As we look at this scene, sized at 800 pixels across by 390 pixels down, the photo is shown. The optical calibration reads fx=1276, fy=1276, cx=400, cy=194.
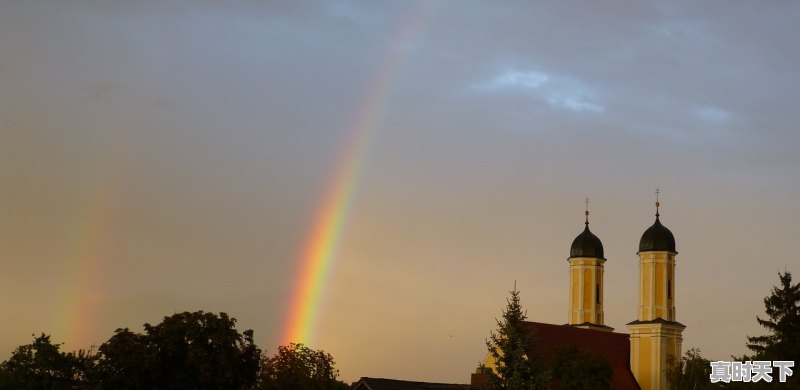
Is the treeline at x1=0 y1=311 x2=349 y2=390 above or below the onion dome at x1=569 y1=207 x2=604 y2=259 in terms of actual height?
below

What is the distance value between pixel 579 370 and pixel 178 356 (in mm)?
34174

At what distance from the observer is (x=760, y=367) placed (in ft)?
172

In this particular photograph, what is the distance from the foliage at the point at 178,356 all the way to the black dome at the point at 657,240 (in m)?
52.8

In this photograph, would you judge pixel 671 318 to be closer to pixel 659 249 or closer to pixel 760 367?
pixel 659 249

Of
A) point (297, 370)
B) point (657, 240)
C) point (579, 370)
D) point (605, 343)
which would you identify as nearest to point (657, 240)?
point (657, 240)

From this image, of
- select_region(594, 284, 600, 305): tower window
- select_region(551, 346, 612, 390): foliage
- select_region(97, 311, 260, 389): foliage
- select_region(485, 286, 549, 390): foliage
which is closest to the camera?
select_region(485, 286, 549, 390): foliage

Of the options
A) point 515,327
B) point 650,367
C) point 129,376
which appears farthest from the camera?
point 650,367

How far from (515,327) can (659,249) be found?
192 ft

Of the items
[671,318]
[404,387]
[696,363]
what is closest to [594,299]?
[671,318]

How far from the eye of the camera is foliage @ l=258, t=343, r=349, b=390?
228 feet

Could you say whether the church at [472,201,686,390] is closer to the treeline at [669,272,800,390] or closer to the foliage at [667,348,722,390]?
the foliage at [667,348,722,390]

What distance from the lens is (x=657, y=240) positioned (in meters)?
104

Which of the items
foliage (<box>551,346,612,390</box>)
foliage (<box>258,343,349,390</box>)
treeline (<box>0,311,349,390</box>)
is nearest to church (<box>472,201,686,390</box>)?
foliage (<box>551,346,612,390</box>)

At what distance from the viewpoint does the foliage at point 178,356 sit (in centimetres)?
5753
